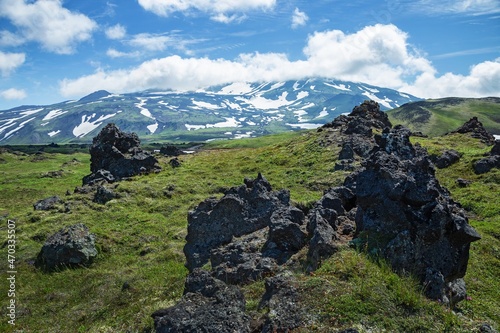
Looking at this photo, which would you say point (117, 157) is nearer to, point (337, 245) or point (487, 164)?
point (487, 164)

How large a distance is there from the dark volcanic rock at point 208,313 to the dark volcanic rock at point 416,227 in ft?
24.6

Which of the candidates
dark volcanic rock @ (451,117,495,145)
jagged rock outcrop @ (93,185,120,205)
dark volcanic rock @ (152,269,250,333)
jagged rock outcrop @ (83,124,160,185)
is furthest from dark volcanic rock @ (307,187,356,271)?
dark volcanic rock @ (451,117,495,145)

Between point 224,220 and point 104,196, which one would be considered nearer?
point 224,220

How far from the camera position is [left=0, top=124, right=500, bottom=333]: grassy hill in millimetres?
14195

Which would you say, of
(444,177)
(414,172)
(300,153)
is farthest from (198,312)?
(300,153)

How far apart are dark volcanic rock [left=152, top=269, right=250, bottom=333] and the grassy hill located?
1577mm

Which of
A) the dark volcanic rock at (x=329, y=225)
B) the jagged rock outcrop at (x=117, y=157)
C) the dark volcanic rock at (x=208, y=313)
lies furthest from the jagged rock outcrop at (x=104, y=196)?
the dark volcanic rock at (x=208, y=313)

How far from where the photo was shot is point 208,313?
14.5m

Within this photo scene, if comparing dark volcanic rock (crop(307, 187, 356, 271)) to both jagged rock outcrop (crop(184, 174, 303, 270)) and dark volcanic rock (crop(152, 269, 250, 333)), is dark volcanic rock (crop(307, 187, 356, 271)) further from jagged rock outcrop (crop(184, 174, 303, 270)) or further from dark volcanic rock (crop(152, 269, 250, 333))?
dark volcanic rock (crop(152, 269, 250, 333))

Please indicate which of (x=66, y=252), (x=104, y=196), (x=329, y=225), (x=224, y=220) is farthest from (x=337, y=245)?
(x=104, y=196)

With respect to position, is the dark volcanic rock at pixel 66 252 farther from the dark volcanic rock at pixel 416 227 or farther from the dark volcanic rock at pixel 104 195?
the dark volcanic rock at pixel 416 227

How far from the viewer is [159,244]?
125 feet

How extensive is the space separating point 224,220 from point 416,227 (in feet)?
46.8

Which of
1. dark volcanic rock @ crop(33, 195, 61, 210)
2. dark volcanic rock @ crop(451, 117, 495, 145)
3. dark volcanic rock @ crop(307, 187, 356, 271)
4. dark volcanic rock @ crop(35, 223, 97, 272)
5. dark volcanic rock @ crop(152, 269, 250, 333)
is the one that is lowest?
dark volcanic rock @ crop(35, 223, 97, 272)
